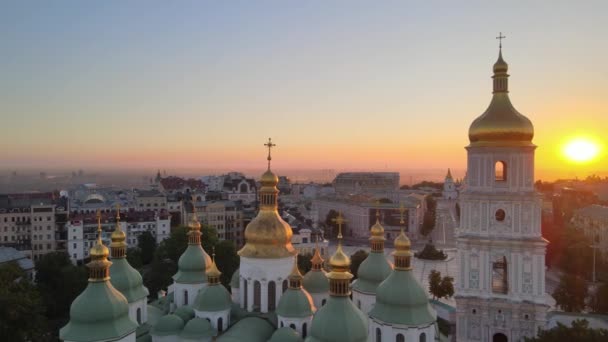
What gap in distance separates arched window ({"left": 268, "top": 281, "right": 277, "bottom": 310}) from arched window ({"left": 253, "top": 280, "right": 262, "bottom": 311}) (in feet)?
1.46

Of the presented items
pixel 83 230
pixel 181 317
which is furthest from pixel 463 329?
pixel 83 230

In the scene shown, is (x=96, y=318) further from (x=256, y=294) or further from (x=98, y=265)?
(x=256, y=294)

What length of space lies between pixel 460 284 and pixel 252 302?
31.8 ft

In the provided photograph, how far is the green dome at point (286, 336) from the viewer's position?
17.0 m

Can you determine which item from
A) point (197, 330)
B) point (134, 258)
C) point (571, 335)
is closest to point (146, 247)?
point (134, 258)

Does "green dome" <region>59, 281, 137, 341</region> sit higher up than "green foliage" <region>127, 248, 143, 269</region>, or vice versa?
"green dome" <region>59, 281, 137, 341</region>

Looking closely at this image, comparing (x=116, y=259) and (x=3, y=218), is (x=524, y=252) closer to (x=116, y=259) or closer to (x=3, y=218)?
(x=116, y=259)

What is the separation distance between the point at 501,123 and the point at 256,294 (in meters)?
13.5

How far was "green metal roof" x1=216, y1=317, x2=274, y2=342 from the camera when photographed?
17.8 meters

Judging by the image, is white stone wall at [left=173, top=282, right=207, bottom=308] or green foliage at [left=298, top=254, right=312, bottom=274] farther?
green foliage at [left=298, top=254, right=312, bottom=274]

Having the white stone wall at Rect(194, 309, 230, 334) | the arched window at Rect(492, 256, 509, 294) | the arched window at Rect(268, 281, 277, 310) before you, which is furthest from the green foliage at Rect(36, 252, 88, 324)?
the arched window at Rect(492, 256, 509, 294)

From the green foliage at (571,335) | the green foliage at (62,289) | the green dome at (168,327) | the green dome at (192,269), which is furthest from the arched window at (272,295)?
the green foliage at (62,289)

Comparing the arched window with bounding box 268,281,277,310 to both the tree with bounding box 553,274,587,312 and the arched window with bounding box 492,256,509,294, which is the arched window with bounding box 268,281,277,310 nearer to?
the arched window with bounding box 492,256,509,294

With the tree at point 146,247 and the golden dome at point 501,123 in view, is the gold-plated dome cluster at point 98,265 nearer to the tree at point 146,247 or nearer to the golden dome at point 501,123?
the golden dome at point 501,123
